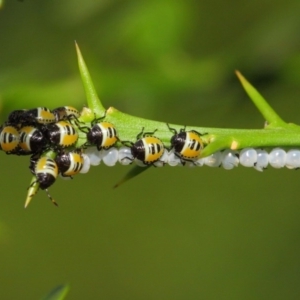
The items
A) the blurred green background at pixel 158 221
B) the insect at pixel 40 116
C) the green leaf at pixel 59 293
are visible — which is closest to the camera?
the green leaf at pixel 59 293

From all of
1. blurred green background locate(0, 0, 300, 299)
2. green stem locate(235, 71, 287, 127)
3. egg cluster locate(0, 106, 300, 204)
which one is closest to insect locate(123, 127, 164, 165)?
egg cluster locate(0, 106, 300, 204)

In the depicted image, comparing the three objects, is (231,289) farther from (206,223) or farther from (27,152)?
(27,152)

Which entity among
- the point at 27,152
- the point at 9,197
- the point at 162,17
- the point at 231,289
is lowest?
the point at 27,152

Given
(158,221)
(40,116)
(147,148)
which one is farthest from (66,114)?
(158,221)

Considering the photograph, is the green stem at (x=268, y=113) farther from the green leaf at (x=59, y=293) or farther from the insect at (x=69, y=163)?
the green leaf at (x=59, y=293)

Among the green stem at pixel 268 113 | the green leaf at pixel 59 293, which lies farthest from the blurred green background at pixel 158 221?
the green leaf at pixel 59 293

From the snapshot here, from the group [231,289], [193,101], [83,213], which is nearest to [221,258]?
[231,289]

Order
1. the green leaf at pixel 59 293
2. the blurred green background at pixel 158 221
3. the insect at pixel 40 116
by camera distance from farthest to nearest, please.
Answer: the blurred green background at pixel 158 221, the insect at pixel 40 116, the green leaf at pixel 59 293
